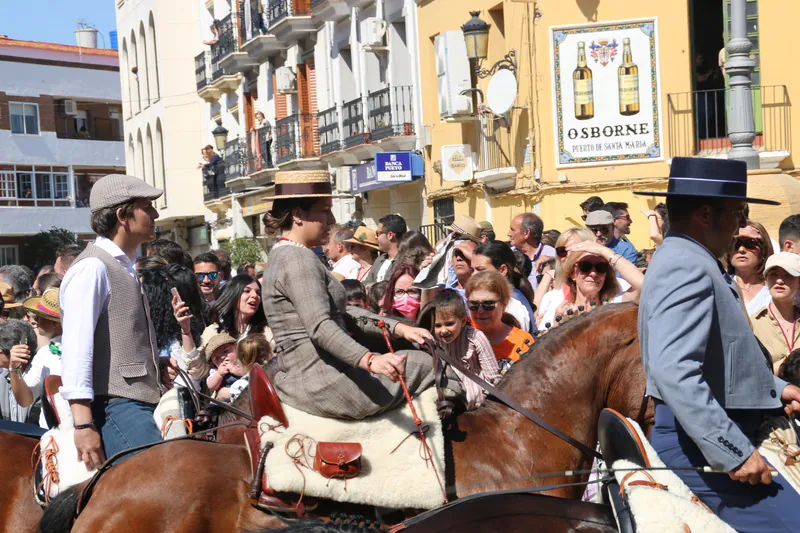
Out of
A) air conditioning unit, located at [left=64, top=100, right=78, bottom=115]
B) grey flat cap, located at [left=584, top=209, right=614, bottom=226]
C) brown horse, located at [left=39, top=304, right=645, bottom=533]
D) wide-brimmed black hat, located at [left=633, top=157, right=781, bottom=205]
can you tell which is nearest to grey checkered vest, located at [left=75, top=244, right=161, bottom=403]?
brown horse, located at [left=39, top=304, right=645, bottom=533]

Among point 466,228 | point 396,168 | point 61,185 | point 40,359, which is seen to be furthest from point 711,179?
point 61,185

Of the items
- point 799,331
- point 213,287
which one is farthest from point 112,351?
point 213,287

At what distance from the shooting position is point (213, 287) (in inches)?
444

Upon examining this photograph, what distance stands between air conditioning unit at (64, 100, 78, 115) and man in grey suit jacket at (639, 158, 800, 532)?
53.4 m

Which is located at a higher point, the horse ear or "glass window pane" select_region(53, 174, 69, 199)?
"glass window pane" select_region(53, 174, 69, 199)

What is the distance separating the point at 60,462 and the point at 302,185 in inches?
69.9

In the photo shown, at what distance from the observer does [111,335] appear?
5223 mm

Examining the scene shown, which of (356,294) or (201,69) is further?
(201,69)

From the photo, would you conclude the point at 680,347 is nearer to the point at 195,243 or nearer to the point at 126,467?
Result: the point at 126,467

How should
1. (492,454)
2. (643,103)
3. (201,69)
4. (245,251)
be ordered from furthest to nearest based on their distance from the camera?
(201,69) < (245,251) < (643,103) < (492,454)

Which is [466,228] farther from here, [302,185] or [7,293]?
[302,185]

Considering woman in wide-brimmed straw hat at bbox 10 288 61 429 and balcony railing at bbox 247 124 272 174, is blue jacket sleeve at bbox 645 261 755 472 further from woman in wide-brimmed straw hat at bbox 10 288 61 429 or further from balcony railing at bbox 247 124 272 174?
balcony railing at bbox 247 124 272 174

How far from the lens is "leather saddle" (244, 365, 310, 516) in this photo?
4770 mm

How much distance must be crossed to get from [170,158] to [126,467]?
126ft
